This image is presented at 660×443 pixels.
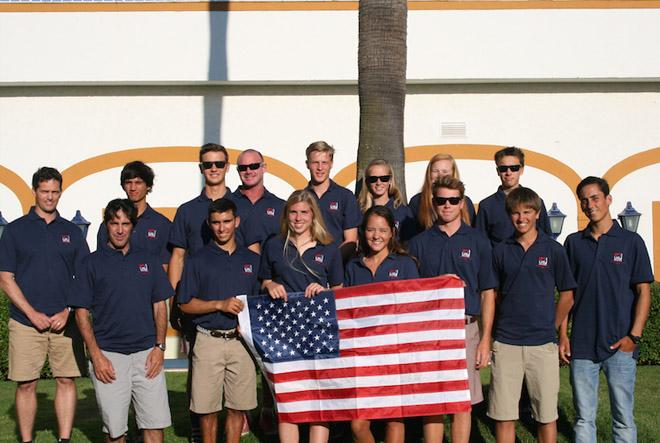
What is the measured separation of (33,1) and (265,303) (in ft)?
36.5

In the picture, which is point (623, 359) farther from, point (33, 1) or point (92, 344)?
point (33, 1)

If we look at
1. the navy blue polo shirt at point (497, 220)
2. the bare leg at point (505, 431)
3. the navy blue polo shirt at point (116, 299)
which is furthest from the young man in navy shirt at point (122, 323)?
the navy blue polo shirt at point (497, 220)

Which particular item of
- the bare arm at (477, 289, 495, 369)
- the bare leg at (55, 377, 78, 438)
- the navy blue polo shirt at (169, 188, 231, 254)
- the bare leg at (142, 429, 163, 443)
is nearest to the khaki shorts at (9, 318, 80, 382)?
the bare leg at (55, 377, 78, 438)

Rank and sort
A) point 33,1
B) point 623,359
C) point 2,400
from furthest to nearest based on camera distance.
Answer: point 33,1
point 2,400
point 623,359

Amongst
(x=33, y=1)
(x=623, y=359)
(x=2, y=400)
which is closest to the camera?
(x=623, y=359)

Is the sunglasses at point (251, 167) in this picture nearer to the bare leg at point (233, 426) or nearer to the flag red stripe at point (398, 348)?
the flag red stripe at point (398, 348)

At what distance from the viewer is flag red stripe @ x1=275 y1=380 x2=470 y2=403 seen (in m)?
6.13

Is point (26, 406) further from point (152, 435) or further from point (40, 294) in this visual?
point (152, 435)

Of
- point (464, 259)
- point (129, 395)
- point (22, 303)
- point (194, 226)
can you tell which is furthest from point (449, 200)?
point (22, 303)

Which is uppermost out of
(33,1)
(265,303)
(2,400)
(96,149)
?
(33,1)

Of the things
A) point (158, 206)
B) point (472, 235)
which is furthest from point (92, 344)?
point (158, 206)

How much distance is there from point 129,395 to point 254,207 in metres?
1.90

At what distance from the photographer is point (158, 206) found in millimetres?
15500

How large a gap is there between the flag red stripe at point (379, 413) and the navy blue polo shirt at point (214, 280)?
2.76 ft
